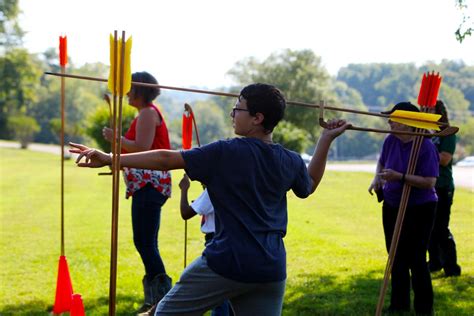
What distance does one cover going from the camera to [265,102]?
3799 millimetres

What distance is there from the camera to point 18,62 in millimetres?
65438

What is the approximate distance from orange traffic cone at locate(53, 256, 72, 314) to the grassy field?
0.22 m

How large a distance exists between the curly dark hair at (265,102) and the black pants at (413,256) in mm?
2705

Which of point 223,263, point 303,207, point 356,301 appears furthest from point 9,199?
point 223,263

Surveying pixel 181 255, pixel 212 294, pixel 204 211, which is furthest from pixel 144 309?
pixel 181 255

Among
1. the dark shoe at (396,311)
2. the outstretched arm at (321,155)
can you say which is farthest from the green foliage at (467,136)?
the outstretched arm at (321,155)

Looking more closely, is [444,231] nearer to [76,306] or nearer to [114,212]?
[76,306]

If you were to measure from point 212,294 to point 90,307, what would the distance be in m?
3.54

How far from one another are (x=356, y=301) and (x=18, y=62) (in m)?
62.8

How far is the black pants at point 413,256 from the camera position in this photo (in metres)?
6.14

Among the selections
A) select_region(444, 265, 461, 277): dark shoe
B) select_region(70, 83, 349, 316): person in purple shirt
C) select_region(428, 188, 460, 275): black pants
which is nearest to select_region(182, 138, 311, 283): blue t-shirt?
select_region(70, 83, 349, 316): person in purple shirt

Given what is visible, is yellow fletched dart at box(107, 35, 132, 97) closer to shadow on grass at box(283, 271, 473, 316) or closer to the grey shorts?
the grey shorts

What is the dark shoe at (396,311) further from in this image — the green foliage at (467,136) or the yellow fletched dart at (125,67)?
the green foliage at (467,136)

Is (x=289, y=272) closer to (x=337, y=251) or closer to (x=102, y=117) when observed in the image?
(x=337, y=251)
